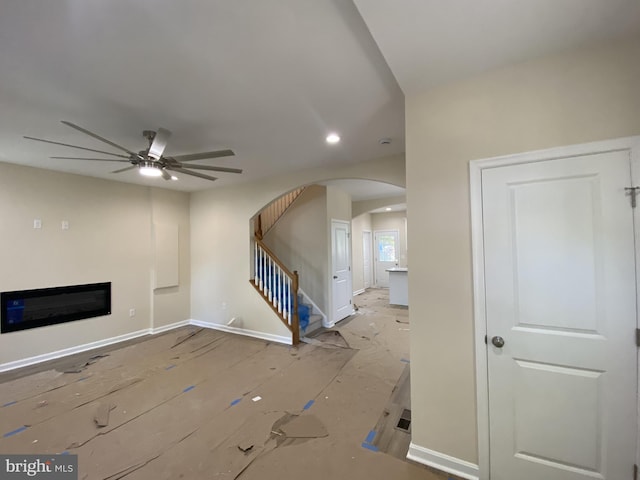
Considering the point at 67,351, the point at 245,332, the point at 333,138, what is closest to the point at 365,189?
the point at 333,138

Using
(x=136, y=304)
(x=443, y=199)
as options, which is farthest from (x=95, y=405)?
(x=443, y=199)

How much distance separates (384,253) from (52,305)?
8913 millimetres

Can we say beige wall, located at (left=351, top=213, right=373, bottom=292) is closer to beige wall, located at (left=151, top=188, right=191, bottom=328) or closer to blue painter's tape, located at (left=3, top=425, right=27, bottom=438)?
beige wall, located at (left=151, top=188, right=191, bottom=328)

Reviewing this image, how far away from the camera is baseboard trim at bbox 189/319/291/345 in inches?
178

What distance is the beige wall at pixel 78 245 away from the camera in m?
3.69

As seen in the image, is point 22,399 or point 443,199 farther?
point 22,399

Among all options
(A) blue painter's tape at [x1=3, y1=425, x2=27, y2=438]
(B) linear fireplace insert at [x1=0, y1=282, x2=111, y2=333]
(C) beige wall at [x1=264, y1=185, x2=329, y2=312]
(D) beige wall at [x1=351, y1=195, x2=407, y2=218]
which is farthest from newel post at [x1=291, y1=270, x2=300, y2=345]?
(D) beige wall at [x1=351, y1=195, x2=407, y2=218]

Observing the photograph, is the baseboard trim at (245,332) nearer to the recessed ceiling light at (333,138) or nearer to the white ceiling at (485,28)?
the recessed ceiling light at (333,138)

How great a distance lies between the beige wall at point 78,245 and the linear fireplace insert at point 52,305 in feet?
0.29

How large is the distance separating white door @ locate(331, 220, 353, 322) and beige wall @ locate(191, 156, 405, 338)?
1.44 metres

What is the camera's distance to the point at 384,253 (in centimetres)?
1008

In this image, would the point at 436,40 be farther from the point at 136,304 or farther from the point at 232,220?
the point at 136,304

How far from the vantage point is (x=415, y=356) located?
197 cm

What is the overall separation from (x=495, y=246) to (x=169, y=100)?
8.89ft
